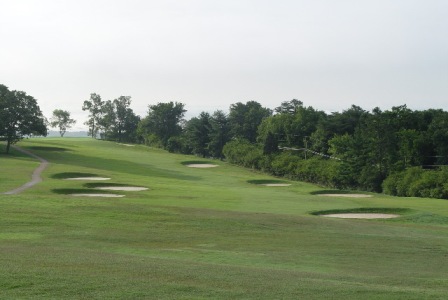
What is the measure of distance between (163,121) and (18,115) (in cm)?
6282

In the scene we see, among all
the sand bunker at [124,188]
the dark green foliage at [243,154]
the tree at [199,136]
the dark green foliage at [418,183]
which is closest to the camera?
the sand bunker at [124,188]

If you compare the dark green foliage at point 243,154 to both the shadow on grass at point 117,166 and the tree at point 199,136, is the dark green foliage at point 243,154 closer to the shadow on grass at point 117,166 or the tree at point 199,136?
the tree at point 199,136

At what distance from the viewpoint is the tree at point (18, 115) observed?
81875 mm

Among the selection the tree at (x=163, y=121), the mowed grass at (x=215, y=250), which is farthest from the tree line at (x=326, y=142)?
the mowed grass at (x=215, y=250)

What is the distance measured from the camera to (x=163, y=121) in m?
144

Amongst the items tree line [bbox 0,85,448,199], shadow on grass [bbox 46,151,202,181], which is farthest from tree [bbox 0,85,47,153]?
shadow on grass [bbox 46,151,202,181]

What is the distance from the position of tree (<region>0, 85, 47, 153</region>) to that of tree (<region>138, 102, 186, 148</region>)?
56.8 meters

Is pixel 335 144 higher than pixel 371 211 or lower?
higher

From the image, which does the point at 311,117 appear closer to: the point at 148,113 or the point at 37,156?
the point at 37,156

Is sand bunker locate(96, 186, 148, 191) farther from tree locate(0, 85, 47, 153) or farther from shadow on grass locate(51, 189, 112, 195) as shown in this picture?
tree locate(0, 85, 47, 153)

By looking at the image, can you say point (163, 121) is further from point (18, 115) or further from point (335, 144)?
point (335, 144)

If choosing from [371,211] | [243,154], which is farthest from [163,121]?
[371,211]

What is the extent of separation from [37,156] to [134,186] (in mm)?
36726

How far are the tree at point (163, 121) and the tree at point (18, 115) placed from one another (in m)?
56.8
